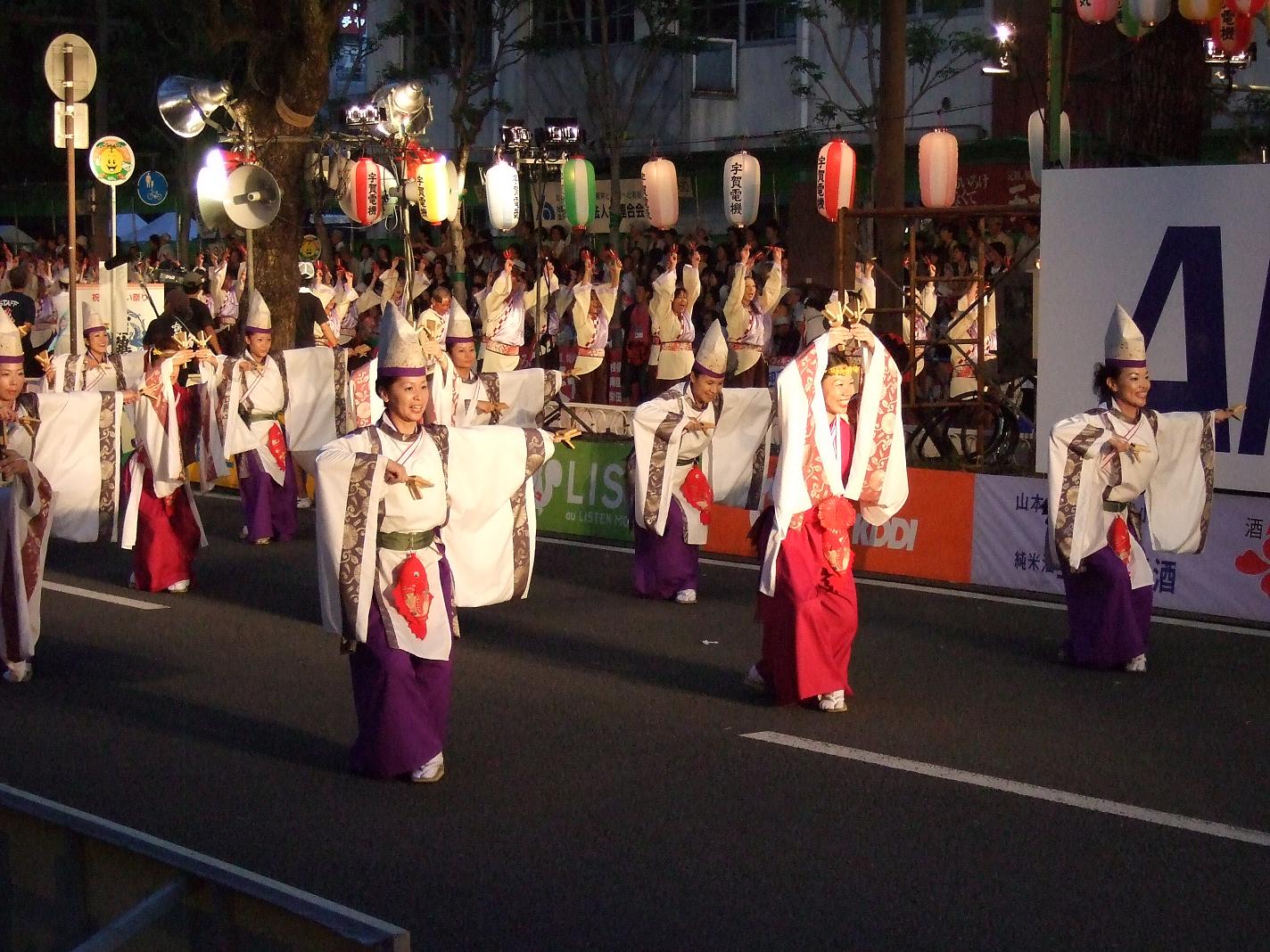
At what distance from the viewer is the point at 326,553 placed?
20.1ft

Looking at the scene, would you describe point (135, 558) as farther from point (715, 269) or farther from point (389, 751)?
point (715, 269)

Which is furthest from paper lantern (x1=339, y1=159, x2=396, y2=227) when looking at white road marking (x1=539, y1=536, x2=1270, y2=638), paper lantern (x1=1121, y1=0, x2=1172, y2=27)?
paper lantern (x1=1121, y1=0, x2=1172, y2=27)

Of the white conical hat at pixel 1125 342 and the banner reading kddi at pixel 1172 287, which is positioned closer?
the white conical hat at pixel 1125 342

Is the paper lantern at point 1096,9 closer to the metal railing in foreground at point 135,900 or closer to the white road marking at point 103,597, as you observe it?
the white road marking at point 103,597

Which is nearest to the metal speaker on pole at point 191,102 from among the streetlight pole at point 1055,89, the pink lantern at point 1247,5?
the streetlight pole at point 1055,89

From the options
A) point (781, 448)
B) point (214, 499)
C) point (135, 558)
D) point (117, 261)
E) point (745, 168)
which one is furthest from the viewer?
point (745, 168)

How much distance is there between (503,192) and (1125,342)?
12.4 meters

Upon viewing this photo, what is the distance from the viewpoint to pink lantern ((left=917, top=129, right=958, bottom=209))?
15562 mm

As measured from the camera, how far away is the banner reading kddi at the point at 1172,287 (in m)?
9.83

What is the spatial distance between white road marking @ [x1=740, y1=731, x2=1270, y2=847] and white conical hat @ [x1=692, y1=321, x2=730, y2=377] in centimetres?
319

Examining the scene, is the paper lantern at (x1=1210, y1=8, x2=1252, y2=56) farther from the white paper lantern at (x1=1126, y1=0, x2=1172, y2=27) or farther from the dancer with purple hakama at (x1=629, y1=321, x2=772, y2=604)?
the dancer with purple hakama at (x1=629, y1=321, x2=772, y2=604)

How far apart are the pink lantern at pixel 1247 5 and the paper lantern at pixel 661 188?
8992 millimetres

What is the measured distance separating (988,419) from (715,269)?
8096 millimetres

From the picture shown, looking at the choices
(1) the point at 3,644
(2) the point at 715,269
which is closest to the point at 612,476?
(1) the point at 3,644
